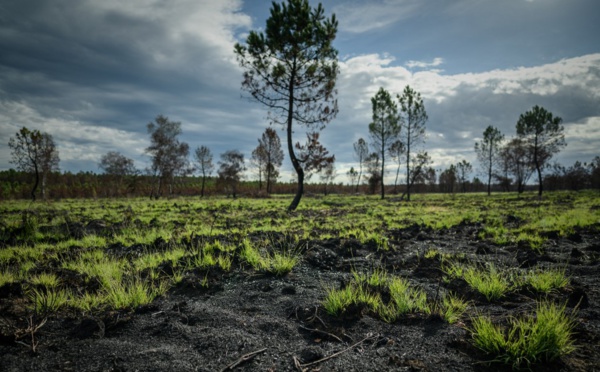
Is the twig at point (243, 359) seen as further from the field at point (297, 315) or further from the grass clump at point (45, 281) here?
the grass clump at point (45, 281)

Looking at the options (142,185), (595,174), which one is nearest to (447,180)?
(595,174)

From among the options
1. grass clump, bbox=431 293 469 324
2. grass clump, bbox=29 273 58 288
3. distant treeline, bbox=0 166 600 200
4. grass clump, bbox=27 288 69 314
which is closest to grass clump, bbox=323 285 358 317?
grass clump, bbox=431 293 469 324

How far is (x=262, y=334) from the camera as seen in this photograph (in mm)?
2537

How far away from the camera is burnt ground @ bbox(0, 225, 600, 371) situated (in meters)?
2.08

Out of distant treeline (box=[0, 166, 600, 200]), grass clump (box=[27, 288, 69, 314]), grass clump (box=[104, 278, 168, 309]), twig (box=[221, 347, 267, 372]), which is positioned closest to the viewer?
twig (box=[221, 347, 267, 372])

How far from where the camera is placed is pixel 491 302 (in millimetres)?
3072

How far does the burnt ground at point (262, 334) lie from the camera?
2.08 meters

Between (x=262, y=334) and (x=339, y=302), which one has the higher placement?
(x=339, y=302)

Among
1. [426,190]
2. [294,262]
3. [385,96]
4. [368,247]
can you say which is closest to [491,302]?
[294,262]

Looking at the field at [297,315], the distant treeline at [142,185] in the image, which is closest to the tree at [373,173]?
the distant treeline at [142,185]

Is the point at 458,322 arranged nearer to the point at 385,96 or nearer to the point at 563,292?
the point at 563,292

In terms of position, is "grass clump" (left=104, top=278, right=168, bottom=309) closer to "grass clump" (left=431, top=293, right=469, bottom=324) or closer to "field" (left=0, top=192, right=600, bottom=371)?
"field" (left=0, top=192, right=600, bottom=371)

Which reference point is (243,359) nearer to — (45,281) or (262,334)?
(262,334)

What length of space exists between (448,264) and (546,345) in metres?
2.72
